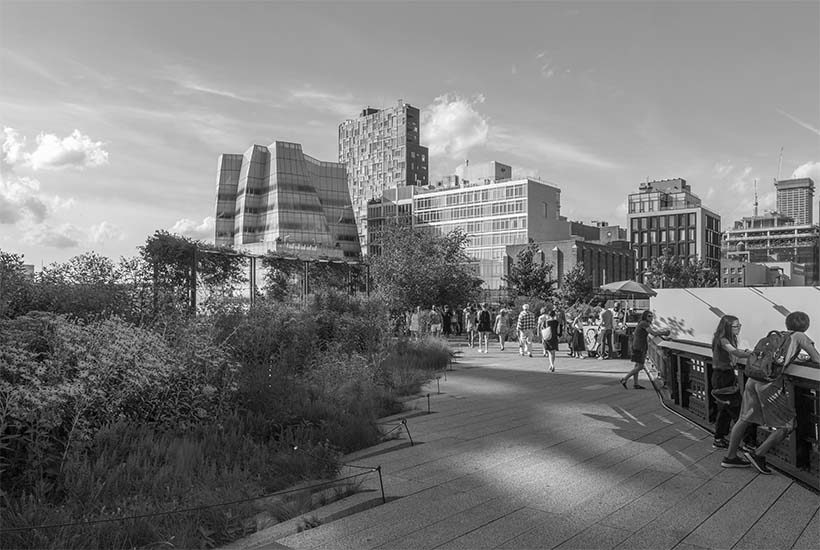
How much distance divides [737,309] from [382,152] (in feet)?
583

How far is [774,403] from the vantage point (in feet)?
19.1

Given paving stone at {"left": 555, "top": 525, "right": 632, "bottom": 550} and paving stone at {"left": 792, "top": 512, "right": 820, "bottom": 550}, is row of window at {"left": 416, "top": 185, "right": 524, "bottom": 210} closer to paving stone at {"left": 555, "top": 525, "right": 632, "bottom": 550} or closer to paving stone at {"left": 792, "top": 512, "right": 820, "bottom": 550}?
paving stone at {"left": 792, "top": 512, "right": 820, "bottom": 550}

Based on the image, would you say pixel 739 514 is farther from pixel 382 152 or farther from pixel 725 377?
pixel 382 152

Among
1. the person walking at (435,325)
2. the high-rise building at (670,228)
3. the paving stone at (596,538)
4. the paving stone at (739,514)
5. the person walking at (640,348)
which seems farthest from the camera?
the high-rise building at (670,228)

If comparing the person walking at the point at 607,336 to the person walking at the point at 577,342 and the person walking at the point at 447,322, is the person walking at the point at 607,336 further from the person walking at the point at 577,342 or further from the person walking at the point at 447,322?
the person walking at the point at 447,322

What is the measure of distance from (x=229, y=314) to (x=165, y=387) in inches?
146

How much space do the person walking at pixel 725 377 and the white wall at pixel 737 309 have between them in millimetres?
668

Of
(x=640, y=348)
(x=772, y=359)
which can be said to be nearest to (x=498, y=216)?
(x=640, y=348)

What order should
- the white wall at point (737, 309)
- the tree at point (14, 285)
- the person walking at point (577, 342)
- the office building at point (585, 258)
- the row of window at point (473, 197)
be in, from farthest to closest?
the row of window at point (473, 197) → the office building at point (585, 258) → the person walking at point (577, 342) → the tree at point (14, 285) → the white wall at point (737, 309)

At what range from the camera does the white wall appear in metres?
6.75

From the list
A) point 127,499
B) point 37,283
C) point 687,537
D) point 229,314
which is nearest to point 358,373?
point 229,314

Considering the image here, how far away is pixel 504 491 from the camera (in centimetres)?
557

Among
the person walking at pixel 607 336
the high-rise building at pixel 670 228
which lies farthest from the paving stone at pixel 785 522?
the high-rise building at pixel 670 228

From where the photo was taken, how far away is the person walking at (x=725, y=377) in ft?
22.5
